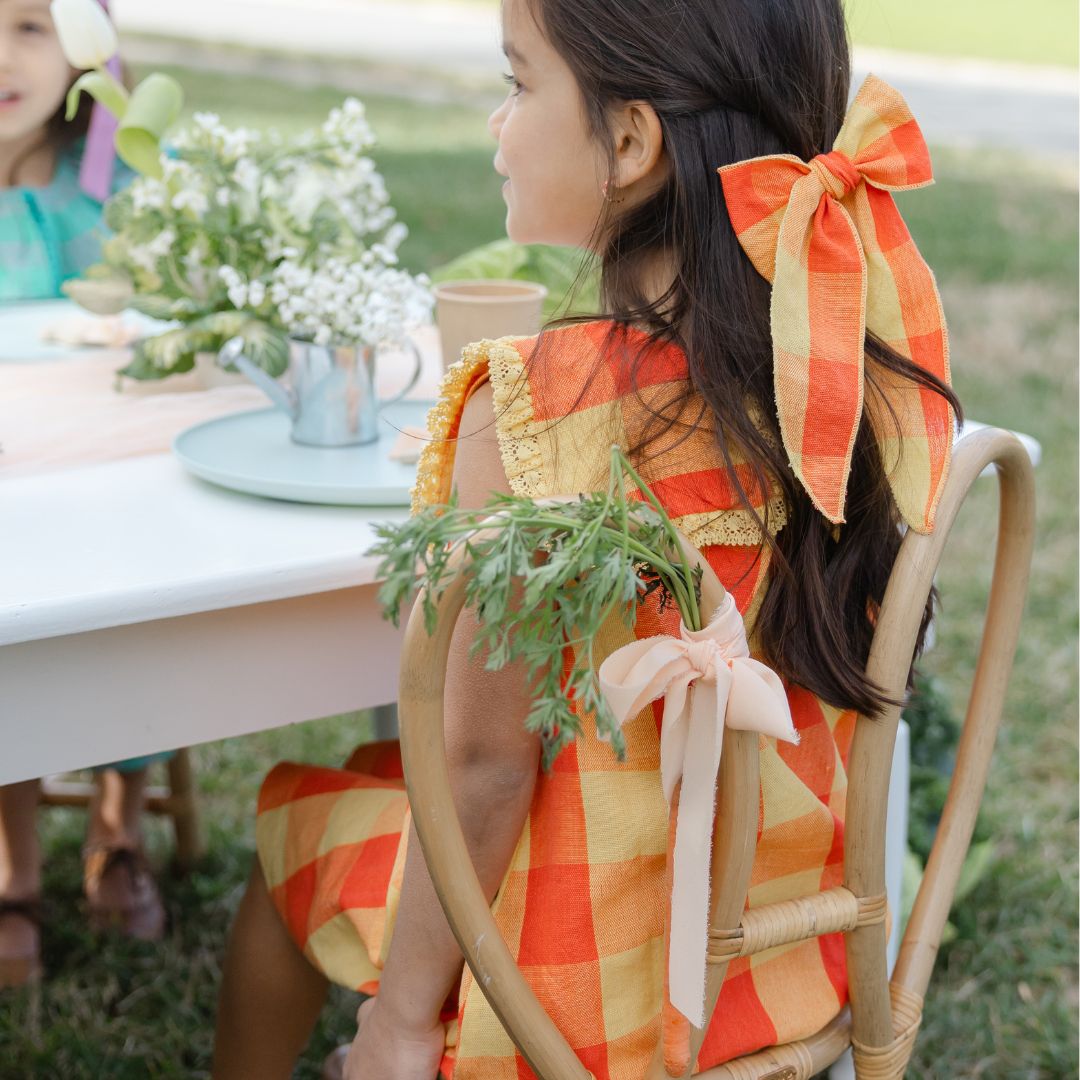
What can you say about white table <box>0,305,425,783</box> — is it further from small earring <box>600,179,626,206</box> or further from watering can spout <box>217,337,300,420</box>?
small earring <box>600,179,626,206</box>

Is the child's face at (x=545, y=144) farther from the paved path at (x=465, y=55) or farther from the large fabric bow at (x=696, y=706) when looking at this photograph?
the paved path at (x=465, y=55)

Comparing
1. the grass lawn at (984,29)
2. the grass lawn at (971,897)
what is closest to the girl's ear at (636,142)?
the grass lawn at (971,897)

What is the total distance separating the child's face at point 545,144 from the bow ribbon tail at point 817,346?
0.18 meters

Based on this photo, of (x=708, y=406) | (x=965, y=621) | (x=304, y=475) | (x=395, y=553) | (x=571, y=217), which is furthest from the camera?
(x=965, y=621)

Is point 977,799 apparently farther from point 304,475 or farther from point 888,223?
point 304,475

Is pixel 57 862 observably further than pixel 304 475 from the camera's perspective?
Yes

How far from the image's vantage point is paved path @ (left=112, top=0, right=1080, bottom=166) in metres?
9.09

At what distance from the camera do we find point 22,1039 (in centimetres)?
189

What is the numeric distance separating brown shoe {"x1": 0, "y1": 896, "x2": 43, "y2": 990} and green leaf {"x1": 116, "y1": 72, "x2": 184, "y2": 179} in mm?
1084

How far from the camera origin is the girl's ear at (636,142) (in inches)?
41.6

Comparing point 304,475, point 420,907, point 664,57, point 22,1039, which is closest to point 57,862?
point 22,1039

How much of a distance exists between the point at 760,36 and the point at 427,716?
1.86 feet

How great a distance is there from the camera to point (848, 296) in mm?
1020

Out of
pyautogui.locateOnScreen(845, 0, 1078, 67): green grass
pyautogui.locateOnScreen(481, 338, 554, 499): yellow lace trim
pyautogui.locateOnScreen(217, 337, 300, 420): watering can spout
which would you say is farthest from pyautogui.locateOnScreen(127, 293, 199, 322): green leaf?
pyautogui.locateOnScreen(845, 0, 1078, 67): green grass
